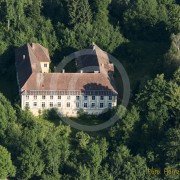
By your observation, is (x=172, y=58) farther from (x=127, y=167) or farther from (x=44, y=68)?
(x=44, y=68)

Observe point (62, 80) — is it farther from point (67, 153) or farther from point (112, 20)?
point (112, 20)

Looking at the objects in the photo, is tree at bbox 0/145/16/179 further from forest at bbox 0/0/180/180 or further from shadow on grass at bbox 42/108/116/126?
shadow on grass at bbox 42/108/116/126

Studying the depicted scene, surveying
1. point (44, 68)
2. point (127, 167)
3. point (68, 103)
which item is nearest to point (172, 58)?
point (68, 103)

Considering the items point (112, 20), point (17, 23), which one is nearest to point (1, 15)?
point (17, 23)

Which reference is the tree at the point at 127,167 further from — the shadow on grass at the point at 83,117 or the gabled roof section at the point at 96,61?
A: the gabled roof section at the point at 96,61

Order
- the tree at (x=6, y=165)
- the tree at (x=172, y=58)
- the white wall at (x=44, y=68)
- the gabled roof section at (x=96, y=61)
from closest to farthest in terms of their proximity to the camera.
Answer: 1. the tree at (x=6, y=165)
2. the tree at (x=172, y=58)
3. the gabled roof section at (x=96, y=61)
4. the white wall at (x=44, y=68)

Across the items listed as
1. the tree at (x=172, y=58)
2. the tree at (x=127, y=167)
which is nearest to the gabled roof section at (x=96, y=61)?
the tree at (x=172, y=58)
